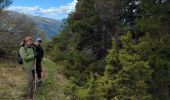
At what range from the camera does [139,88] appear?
24.1m

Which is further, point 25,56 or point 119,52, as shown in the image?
point 119,52

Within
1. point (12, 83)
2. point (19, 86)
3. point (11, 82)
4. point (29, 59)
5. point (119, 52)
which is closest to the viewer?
point (29, 59)

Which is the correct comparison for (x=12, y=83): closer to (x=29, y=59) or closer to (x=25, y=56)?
(x=29, y=59)

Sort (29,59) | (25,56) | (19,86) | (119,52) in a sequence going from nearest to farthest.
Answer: (25,56) < (29,59) < (19,86) < (119,52)

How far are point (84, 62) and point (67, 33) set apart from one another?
1397 cm

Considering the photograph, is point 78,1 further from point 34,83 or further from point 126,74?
point 34,83

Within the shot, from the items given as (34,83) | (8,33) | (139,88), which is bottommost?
(139,88)

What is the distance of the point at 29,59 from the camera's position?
14273mm

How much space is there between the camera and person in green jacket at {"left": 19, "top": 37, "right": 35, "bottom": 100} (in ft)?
46.5

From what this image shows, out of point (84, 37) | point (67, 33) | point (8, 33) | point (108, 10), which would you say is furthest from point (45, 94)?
point (67, 33)

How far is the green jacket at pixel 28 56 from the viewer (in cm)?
1416

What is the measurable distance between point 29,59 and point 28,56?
0.12 metres

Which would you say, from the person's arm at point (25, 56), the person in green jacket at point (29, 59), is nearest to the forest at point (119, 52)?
the person in green jacket at point (29, 59)

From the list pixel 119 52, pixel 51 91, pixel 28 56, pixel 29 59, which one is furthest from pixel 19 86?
pixel 119 52
